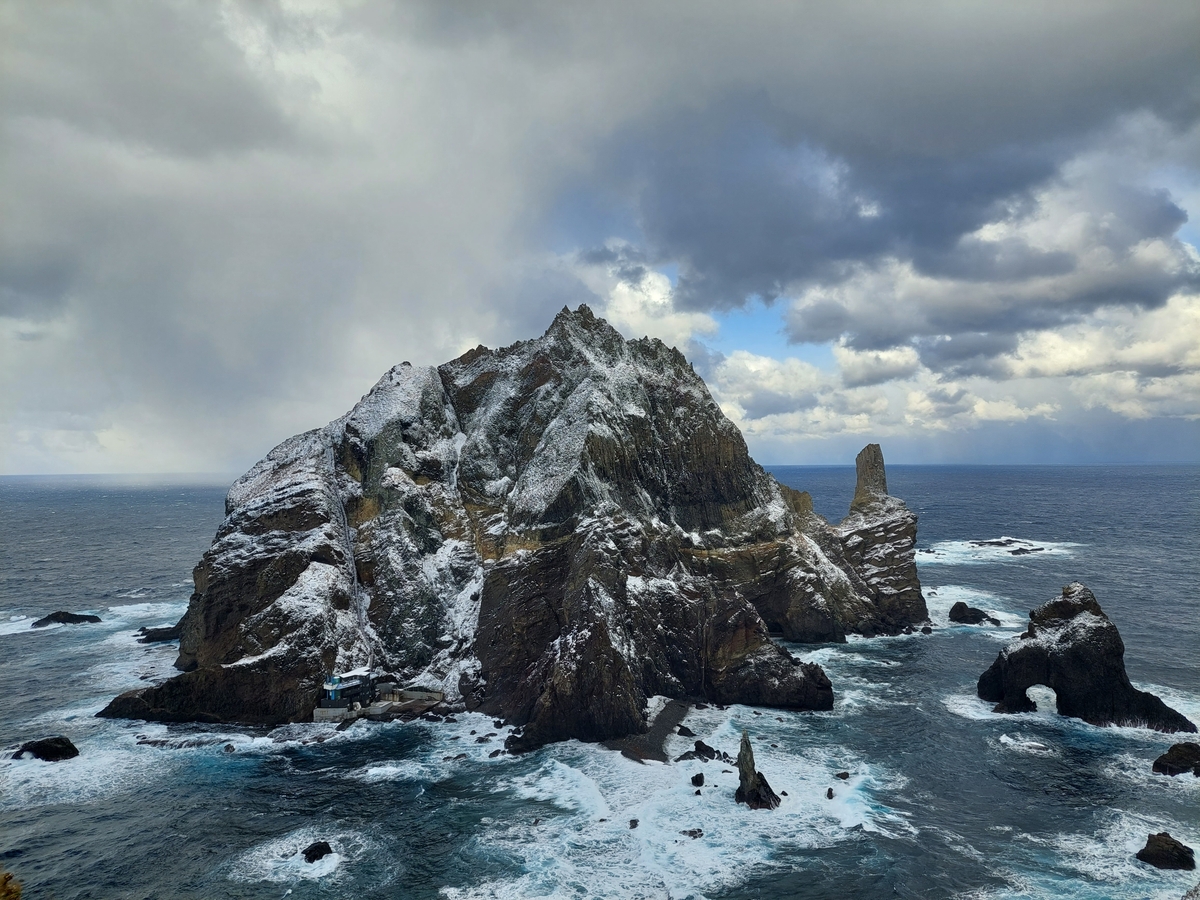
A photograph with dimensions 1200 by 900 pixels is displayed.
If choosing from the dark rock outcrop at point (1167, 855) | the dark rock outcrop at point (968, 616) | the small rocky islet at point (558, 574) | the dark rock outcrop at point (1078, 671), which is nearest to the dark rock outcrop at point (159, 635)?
the small rocky islet at point (558, 574)

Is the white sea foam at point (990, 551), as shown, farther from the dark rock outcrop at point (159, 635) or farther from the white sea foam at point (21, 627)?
the white sea foam at point (21, 627)

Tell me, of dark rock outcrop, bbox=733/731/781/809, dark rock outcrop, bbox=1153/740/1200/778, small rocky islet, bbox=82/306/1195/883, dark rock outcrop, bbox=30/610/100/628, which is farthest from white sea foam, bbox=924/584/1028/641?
dark rock outcrop, bbox=30/610/100/628

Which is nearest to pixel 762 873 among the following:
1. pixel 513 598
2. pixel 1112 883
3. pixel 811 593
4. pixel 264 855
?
pixel 1112 883

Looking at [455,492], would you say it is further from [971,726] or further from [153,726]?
[971,726]

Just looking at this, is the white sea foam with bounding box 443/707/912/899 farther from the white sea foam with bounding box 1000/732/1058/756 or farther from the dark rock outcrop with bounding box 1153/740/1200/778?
the dark rock outcrop with bounding box 1153/740/1200/778

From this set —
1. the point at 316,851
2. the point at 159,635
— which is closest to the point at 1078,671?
the point at 316,851
